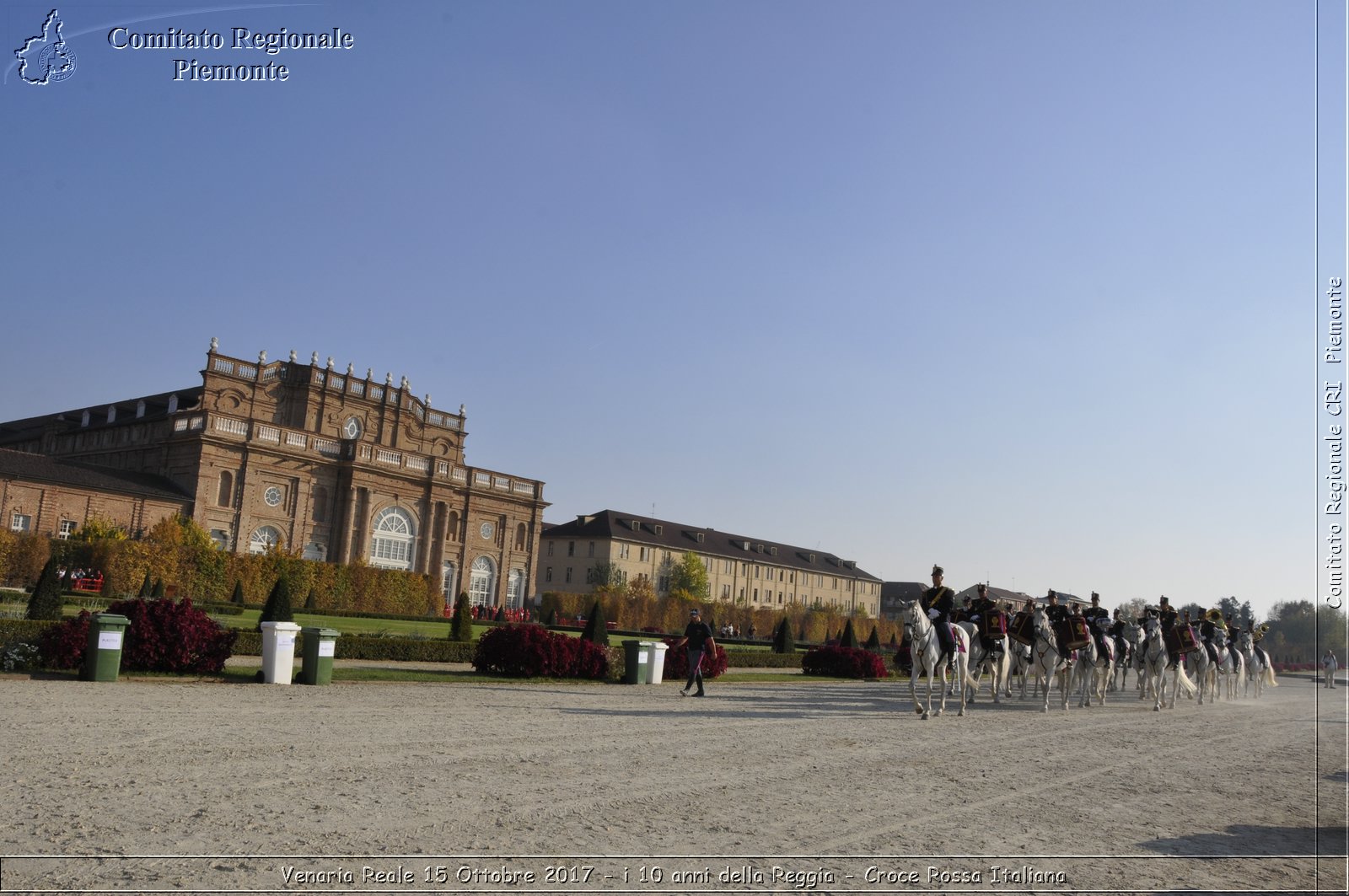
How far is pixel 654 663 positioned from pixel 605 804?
16.8m

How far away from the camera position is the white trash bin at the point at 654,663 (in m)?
24.6

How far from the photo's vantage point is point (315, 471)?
64500 mm

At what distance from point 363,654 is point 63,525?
35366 mm

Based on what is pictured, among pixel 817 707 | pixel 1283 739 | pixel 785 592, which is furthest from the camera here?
pixel 785 592

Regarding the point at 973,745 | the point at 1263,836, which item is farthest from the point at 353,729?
the point at 1263,836

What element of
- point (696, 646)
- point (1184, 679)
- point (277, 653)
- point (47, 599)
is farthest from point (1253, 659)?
point (47, 599)

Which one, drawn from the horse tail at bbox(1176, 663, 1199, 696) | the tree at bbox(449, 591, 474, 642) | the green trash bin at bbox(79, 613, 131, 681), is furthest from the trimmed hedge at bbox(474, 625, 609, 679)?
the horse tail at bbox(1176, 663, 1199, 696)

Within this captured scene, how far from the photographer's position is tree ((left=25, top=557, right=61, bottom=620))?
2525cm

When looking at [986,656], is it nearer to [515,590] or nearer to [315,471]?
[315,471]

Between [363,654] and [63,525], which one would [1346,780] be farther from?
[63,525]

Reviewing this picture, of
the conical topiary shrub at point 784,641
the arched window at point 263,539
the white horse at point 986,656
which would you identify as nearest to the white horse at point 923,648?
the white horse at point 986,656

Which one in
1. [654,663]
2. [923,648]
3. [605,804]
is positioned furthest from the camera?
[654,663]

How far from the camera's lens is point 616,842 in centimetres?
691

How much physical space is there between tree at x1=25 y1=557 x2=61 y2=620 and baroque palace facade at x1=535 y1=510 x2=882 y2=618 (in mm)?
67677
